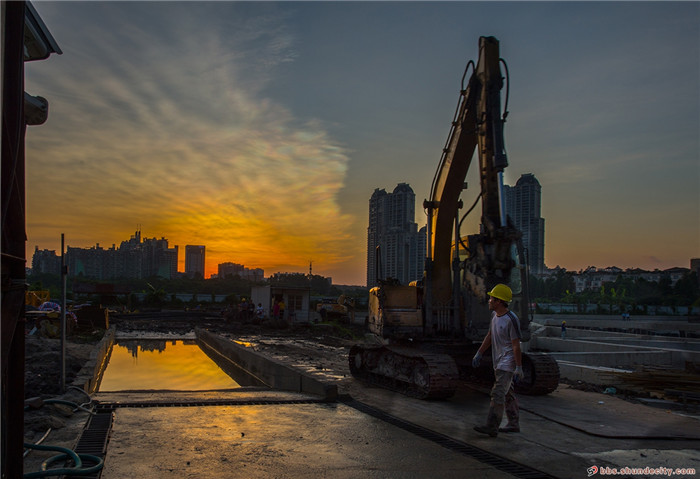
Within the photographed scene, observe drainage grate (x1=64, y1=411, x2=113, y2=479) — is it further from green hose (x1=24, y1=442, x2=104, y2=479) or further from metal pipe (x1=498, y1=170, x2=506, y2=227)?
metal pipe (x1=498, y1=170, x2=506, y2=227)

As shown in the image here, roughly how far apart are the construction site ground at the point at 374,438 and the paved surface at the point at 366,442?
15mm

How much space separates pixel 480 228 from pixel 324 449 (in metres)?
5.84

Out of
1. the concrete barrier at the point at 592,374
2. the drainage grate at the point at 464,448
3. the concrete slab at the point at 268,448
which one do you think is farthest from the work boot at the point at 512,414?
the concrete barrier at the point at 592,374

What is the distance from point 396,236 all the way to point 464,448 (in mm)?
8804

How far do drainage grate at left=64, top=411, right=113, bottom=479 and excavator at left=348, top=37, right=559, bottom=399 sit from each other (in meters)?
5.26

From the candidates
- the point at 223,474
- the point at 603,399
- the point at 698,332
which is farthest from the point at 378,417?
the point at 698,332

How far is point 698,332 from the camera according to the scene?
3641 centimetres

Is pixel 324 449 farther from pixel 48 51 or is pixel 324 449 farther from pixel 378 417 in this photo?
pixel 48 51

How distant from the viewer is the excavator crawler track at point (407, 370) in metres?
10.1

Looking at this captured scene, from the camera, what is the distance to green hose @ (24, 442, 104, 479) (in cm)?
499

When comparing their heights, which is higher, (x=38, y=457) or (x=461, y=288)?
(x=461, y=288)

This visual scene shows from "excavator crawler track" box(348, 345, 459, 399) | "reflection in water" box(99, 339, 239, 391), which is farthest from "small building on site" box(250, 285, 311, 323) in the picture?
"excavator crawler track" box(348, 345, 459, 399)

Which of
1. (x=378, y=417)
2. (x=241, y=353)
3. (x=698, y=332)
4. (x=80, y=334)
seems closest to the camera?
(x=378, y=417)

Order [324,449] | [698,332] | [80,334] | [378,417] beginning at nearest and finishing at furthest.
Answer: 1. [324,449]
2. [378,417]
3. [80,334]
4. [698,332]
